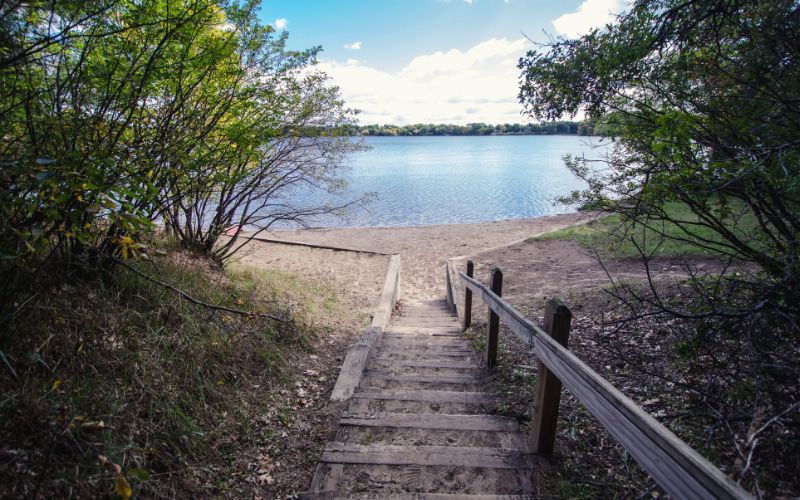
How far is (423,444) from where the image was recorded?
2715 millimetres

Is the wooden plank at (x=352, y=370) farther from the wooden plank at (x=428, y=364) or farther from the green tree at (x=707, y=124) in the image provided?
the green tree at (x=707, y=124)

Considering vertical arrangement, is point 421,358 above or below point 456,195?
below

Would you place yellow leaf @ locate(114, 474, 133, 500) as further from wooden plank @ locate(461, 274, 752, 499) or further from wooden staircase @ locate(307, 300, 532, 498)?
wooden plank @ locate(461, 274, 752, 499)

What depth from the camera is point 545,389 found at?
2.54 meters

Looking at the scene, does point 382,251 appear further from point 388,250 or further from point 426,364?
point 426,364

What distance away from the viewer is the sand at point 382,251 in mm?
10680

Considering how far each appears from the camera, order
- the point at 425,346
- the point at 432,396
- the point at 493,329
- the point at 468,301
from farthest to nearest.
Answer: the point at 468,301, the point at 425,346, the point at 493,329, the point at 432,396

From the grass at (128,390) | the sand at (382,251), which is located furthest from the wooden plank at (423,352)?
the sand at (382,251)

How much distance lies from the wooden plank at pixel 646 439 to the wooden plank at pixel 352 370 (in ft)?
6.47

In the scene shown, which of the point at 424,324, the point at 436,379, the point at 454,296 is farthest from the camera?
the point at 454,296

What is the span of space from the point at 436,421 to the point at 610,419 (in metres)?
1.47

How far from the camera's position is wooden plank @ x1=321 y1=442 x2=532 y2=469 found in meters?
2.44

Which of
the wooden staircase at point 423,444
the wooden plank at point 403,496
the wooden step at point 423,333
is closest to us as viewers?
the wooden plank at point 403,496

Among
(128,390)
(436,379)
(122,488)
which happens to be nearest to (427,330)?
(436,379)
